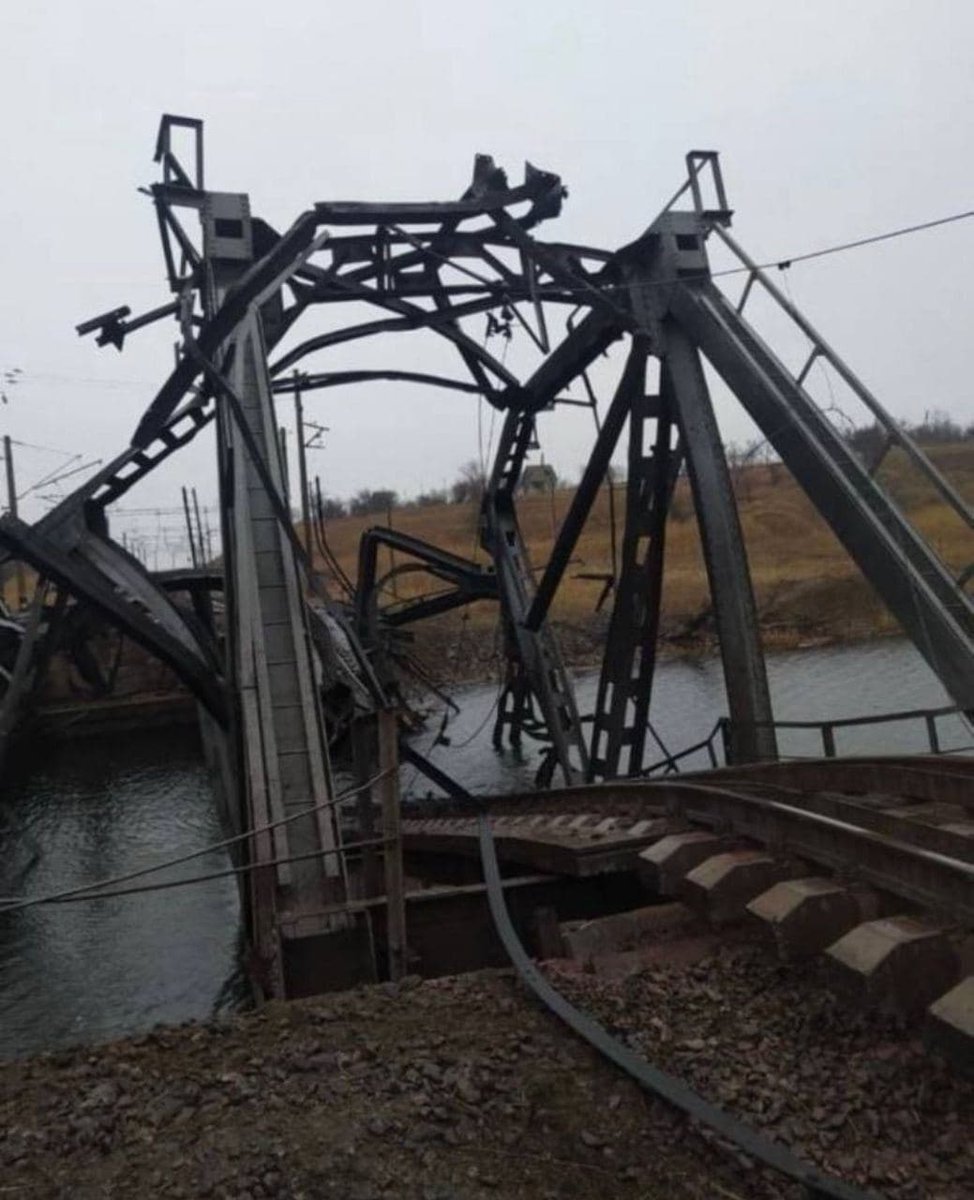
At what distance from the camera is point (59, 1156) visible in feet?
9.78

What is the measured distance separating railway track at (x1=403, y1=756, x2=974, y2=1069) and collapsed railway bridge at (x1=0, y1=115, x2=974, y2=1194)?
0.02 m

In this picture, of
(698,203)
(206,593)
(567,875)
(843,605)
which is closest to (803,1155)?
(567,875)

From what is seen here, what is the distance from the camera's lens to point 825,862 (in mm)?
4227

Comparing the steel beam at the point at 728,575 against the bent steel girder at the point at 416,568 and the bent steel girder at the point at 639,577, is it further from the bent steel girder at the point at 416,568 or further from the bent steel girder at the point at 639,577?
the bent steel girder at the point at 416,568

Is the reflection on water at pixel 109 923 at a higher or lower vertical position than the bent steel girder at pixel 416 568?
lower

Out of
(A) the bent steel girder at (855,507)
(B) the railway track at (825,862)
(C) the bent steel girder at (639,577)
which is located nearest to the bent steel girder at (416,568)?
(C) the bent steel girder at (639,577)

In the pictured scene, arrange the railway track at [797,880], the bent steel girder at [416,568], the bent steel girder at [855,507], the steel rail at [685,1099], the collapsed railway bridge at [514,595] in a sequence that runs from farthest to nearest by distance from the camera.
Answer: the bent steel girder at [416,568] → the bent steel girder at [855,507] → the collapsed railway bridge at [514,595] → the railway track at [797,880] → the steel rail at [685,1099]

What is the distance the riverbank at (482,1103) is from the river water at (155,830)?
11.5 feet

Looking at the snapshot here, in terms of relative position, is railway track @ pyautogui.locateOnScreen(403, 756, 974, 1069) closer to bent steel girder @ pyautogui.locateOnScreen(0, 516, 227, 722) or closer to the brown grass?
bent steel girder @ pyautogui.locateOnScreen(0, 516, 227, 722)

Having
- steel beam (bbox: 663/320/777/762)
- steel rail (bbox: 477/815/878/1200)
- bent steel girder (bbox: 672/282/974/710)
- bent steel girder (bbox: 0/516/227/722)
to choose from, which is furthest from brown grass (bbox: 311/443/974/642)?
steel rail (bbox: 477/815/878/1200)

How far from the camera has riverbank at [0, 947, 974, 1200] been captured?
277cm

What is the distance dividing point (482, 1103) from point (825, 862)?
1889 millimetres

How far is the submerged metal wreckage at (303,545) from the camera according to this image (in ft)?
20.7

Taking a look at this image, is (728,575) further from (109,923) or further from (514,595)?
(109,923)
